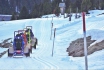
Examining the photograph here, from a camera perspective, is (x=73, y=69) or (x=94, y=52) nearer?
(x=73, y=69)

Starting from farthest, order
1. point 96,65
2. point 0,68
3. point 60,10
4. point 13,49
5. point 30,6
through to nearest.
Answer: point 30,6
point 60,10
point 13,49
point 0,68
point 96,65

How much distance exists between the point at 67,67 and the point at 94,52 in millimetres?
3065

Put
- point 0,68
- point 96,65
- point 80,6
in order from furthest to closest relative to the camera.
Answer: point 80,6 → point 0,68 → point 96,65

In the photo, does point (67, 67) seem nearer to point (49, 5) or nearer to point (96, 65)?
point (96, 65)

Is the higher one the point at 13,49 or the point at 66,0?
the point at 66,0

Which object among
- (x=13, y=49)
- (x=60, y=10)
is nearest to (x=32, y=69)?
(x=13, y=49)

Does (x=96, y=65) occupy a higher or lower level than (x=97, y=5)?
lower

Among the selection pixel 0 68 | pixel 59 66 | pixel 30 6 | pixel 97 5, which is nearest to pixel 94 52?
pixel 59 66

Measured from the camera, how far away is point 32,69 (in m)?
14.8

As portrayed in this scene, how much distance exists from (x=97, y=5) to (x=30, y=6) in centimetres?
7768

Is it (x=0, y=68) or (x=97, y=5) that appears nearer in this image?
(x=0, y=68)

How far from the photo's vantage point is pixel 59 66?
50.2 ft

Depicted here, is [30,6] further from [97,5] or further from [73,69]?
[73,69]

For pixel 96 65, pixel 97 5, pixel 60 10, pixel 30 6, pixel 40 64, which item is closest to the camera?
pixel 96 65
